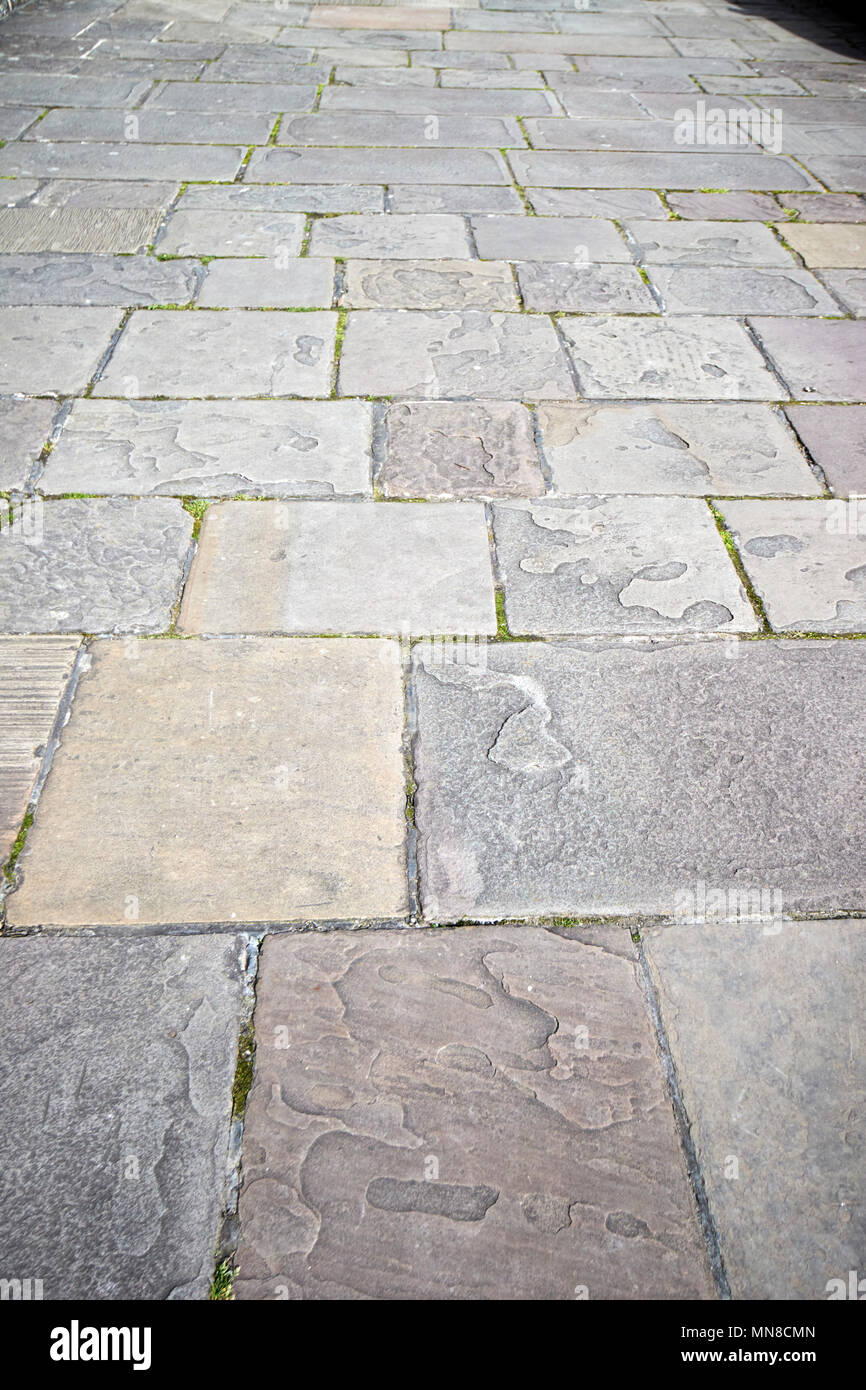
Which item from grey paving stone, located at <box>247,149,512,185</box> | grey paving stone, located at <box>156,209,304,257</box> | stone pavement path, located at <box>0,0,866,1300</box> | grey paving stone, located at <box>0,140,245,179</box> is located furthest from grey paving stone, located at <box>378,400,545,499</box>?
grey paving stone, located at <box>0,140,245,179</box>

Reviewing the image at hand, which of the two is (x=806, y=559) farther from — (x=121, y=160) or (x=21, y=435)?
(x=121, y=160)

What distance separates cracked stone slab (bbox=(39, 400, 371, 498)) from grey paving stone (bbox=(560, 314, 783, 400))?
926 millimetres

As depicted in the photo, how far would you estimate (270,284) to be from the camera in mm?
4078

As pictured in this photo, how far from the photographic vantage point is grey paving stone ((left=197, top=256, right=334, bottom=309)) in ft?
13.0

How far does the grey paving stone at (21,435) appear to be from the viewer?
2.98 meters

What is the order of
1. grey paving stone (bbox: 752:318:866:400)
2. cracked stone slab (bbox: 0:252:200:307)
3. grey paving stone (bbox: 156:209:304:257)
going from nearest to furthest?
grey paving stone (bbox: 752:318:866:400)
cracked stone slab (bbox: 0:252:200:307)
grey paving stone (bbox: 156:209:304:257)

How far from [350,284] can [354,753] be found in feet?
8.80

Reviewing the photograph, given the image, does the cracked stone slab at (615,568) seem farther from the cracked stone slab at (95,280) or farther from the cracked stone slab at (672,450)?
the cracked stone slab at (95,280)

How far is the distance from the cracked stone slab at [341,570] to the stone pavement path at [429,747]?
0.01 m

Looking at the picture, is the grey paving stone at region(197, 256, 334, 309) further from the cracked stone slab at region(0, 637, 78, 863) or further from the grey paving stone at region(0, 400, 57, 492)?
the cracked stone slab at region(0, 637, 78, 863)

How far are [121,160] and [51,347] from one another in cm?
223

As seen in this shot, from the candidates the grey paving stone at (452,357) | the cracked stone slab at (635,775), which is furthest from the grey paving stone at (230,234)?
the cracked stone slab at (635,775)

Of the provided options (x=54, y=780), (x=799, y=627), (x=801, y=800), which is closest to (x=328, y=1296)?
(x=54, y=780)

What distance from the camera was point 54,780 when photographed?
208cm
